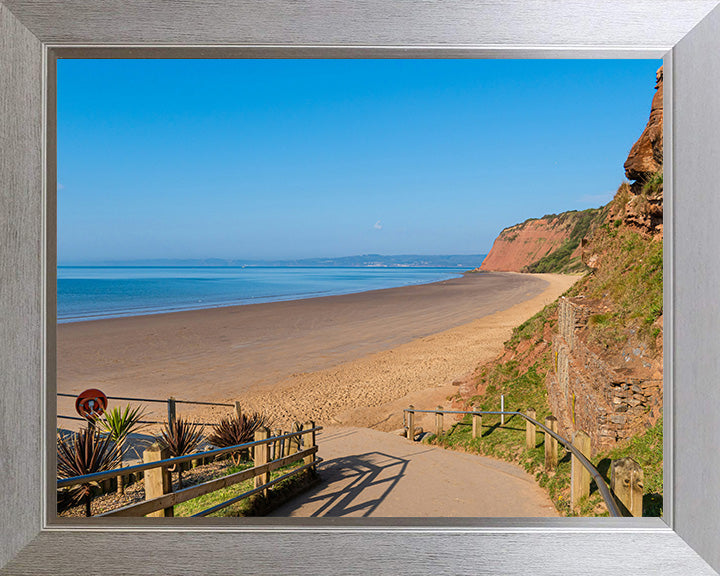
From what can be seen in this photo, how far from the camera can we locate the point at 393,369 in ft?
38.7

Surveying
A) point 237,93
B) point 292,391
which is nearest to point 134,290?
point 292,391

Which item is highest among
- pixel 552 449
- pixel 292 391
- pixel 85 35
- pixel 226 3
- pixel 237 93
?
pixel 237 93

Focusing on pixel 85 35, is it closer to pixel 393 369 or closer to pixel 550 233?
pixel 393 369

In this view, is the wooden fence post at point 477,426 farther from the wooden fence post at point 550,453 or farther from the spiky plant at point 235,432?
the spiky plant at point 235,432

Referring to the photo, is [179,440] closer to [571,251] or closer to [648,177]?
[648,177]

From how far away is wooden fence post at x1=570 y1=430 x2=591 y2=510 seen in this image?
2.80 metres

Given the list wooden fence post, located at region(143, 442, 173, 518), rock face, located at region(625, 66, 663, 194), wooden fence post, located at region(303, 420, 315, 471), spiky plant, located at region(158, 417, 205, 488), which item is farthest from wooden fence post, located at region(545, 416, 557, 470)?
rock face, located at region(625, 66, 663, 194)

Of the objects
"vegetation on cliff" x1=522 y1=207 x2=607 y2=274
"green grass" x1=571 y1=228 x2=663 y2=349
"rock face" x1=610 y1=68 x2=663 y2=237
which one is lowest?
A: "green grass" x1=571 y1=228 x2=663 y2=349

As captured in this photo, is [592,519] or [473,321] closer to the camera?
[592,519]

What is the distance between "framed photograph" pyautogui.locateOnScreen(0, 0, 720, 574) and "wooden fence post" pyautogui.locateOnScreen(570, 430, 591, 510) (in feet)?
2.63

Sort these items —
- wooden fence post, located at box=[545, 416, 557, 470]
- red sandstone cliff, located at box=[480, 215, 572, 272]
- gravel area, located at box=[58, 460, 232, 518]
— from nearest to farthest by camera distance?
gravel area, located at box=[58, 460, 232, 518] < wooden fence post, located at box=[545, 416, 557, 470] < red sandstone cliff, located at box=[480, 215, 572, 272]

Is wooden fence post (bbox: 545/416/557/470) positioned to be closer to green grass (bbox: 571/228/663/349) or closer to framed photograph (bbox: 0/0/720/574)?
green grass (bbox: 571/228/663/349)

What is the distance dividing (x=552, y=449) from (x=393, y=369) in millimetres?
7917

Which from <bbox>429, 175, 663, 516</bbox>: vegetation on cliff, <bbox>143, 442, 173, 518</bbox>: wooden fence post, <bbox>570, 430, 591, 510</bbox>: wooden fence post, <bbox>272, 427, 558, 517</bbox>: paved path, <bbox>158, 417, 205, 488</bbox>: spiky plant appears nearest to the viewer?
<bbox>143, 442, 173, 518</bbox>: wooden fence post
